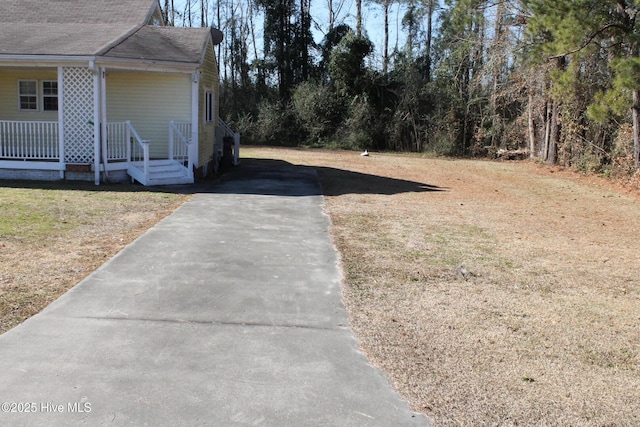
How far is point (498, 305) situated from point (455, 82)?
2640cm

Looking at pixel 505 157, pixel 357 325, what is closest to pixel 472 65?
pixel 505 157

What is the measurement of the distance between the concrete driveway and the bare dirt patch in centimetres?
35

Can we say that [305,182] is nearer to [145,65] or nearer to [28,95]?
[145,65]

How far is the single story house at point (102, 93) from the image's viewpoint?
1327cm

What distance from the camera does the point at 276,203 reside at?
11633mm

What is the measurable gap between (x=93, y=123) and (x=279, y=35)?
27.7 meters

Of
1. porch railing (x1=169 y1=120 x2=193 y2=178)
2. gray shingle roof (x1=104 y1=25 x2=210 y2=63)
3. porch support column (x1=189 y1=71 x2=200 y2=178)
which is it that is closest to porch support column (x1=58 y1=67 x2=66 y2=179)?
gray shingle roof (x1=104 y1=25 x2=210 y2=63)

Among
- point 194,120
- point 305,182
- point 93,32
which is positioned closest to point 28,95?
point 93,32

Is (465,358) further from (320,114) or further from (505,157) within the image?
(320,114)

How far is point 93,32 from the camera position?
1520 centimetres

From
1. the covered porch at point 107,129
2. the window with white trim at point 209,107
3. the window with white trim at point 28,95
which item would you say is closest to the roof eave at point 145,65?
the covered porch at point 107,129

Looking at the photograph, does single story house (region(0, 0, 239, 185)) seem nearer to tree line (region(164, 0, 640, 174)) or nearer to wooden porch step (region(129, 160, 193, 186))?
wooden porch step (region(129, 160, 193, 186))

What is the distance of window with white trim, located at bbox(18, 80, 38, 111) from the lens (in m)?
16.2

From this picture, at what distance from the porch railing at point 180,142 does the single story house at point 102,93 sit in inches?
1.2
